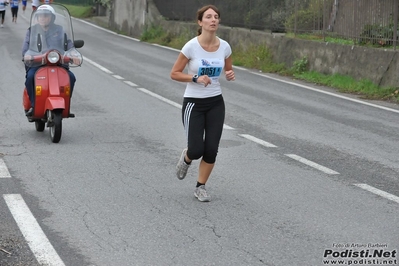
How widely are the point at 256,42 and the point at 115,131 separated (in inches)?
482

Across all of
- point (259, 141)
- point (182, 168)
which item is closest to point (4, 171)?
point (182, 168)

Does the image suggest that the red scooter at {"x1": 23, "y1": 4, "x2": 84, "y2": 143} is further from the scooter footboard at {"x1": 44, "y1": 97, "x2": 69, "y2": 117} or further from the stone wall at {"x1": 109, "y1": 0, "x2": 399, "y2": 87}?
the stone wall at {"x1": 109, "y1": 0, "x2": 399, "y2": 87}

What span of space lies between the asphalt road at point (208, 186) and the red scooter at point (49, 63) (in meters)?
0.39

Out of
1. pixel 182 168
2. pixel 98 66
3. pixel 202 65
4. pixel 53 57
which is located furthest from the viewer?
pixel 98 66

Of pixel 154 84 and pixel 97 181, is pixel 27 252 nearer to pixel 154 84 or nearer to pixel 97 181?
pixel 97 181

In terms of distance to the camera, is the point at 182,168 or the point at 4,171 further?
the point at 4,171

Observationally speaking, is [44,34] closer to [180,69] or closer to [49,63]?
[49,63]

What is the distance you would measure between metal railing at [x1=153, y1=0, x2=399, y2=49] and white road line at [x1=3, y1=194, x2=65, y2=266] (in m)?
11.5

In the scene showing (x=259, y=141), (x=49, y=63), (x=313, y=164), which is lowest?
(x=259, y=141)

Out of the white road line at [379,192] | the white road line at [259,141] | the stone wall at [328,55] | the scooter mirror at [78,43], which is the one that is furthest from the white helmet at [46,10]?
the stone wall at [328,55]

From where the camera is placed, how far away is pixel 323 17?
2095 cm

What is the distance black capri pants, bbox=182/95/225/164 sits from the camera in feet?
26.1

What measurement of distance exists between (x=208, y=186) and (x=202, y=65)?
4.44 feet

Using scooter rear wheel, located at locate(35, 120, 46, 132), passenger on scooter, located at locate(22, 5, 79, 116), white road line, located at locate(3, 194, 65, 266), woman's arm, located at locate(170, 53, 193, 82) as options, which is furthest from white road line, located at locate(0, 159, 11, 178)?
scooter rear wheel, located at locate(35, 120, 46, 132)
